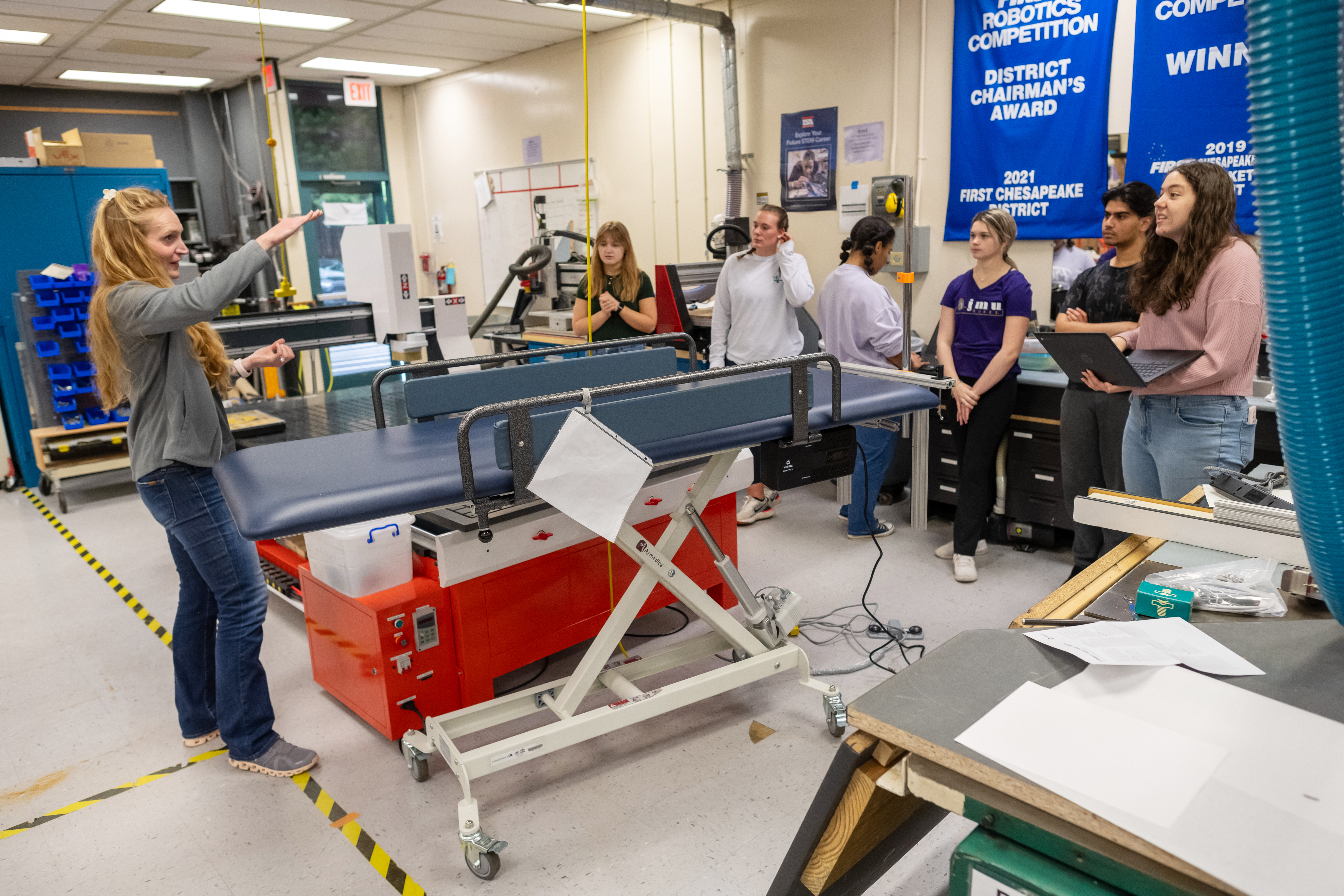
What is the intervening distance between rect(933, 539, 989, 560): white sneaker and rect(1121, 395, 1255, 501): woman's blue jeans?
1.20m

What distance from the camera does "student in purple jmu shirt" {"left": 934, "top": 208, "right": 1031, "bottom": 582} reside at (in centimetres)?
359

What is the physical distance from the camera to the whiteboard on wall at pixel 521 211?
693 centimetres

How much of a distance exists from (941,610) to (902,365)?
116 cm

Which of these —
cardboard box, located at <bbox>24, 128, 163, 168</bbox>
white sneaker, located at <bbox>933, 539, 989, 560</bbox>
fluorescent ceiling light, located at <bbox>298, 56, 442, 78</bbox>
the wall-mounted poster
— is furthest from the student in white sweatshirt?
fluorescent ceiling light, located at <bbox>298, 56, 442, 78</bbox>

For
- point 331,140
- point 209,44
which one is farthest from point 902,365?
point 331,140

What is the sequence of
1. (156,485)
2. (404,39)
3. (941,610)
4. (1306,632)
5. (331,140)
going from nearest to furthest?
(1306,632), (156,485), (941,610), (404,39), (331,140)

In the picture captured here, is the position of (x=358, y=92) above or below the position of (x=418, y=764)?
above

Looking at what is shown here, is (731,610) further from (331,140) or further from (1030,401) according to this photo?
(331,140)

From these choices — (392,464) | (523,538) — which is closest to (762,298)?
(523,538)

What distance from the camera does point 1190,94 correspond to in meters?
3.70

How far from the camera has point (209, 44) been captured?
21.4 feet

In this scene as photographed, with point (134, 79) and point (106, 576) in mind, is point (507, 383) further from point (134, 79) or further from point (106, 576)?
point (134, 79)

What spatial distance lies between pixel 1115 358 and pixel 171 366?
2704mm

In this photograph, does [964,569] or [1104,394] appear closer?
[1104,394]
